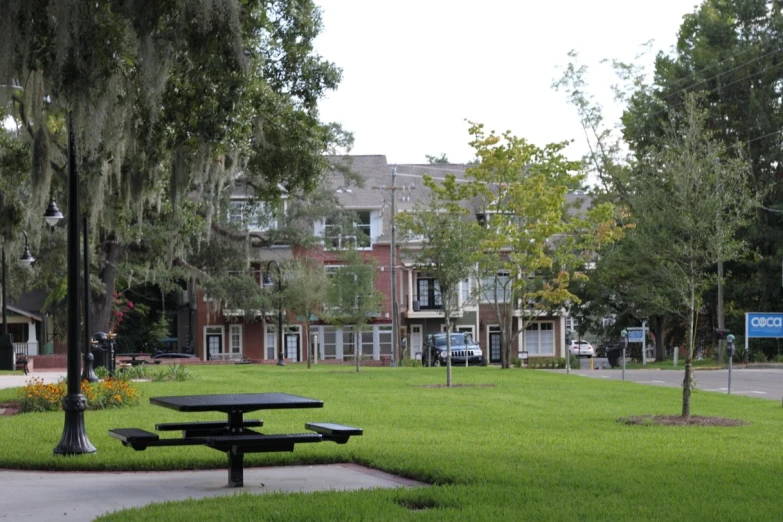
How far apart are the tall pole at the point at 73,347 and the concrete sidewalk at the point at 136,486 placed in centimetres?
89

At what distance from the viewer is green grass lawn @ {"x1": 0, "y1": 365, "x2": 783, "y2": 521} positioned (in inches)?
323

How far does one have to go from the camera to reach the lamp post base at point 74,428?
12.0m

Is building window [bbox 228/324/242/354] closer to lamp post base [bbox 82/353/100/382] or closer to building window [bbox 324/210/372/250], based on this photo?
building window [bbox 324/210/372/250]

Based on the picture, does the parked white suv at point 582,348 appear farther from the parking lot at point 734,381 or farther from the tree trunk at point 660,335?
the parking lot at point 734,381

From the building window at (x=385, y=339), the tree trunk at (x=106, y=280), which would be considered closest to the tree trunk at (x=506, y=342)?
the tree trunk at (x=106, y=280)

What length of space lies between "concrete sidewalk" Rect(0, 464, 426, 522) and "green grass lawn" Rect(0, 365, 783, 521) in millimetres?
331

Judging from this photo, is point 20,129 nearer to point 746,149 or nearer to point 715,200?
point 715,200

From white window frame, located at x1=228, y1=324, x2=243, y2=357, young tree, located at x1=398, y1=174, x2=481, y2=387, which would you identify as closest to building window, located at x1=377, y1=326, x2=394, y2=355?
white window frame, located at x1=228, y1=324, x2=243, y2=357

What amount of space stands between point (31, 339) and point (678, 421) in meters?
41.9

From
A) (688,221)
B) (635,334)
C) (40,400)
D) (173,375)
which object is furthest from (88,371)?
(635,334)

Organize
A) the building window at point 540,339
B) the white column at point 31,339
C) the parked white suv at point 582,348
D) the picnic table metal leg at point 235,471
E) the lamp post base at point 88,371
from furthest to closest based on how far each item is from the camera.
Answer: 1. the parked white suv at point 582,348
2. the building window at point 540,339
3. the white column at point 31,339
4. the lamp post base at point 88,371
5. the picnic table metal leg at point 235,471

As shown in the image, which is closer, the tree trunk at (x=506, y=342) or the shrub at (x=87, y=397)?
the shrub at (x=87, y=397)

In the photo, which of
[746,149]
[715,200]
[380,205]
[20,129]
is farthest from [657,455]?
[380,205]

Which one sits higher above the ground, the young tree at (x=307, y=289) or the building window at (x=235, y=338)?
the young tree at (x=307, y=289)
